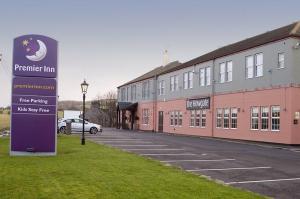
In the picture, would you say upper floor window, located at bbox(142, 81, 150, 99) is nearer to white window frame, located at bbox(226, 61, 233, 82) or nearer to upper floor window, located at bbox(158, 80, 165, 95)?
upper floor window, located at bbox(158, 80, 165, 95)

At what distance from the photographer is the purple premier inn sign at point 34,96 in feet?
60.0

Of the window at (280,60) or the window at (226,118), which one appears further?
the window at (226,118)

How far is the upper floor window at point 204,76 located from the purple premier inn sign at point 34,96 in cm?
2594

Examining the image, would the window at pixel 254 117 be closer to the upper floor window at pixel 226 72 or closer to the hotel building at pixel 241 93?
the hotel building at pixel 241 93

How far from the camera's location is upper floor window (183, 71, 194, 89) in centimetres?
4709

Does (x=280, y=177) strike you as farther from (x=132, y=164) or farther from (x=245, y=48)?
(x=245, y=48)

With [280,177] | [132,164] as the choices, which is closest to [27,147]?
[132,164]

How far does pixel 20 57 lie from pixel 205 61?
27.4 metres

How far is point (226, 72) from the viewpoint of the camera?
1556 inches

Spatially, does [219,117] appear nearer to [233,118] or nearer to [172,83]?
[233,118]

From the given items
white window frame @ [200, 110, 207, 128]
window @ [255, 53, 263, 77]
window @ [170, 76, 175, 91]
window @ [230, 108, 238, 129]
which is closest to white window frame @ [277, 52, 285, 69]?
window @ [255, 53, 263, 77]

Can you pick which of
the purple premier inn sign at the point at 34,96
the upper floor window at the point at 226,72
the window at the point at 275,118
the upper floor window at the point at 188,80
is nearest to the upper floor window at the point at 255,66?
the upper floor window at the point at 226,72

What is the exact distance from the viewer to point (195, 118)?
148ft

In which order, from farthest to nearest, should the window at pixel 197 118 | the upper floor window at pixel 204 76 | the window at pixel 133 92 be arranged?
the window at pixel 133 92, the window at pixel 197 118, the upper floor window at pixel 204 76
